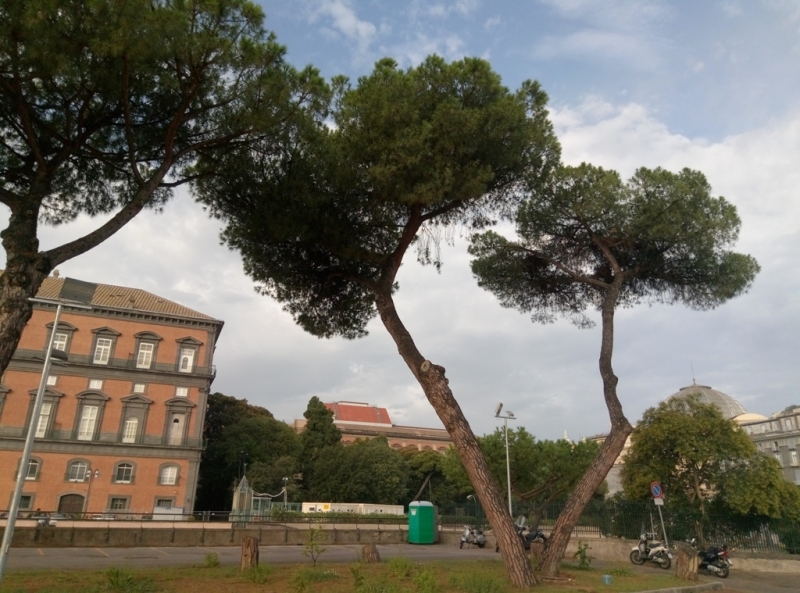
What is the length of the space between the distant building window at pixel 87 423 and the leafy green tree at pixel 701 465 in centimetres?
3172

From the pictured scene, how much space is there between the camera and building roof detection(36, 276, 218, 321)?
127 ft

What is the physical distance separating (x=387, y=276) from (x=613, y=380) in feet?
16.1

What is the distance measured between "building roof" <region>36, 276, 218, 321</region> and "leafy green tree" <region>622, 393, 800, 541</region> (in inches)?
1198

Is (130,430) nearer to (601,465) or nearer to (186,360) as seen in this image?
(186,360)

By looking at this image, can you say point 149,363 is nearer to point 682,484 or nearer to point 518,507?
point 518,507

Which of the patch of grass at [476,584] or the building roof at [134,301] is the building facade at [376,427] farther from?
the patch of grass at [476,584]

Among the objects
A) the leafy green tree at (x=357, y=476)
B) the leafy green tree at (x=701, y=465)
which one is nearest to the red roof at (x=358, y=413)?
the leafy green tree at (x=357, y=476)

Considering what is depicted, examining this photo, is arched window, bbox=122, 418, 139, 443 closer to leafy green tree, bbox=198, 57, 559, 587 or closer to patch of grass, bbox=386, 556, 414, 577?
leafy green tree, bbox=198, 57, 559, 587

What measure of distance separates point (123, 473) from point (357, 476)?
623 inches

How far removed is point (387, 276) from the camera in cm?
1136

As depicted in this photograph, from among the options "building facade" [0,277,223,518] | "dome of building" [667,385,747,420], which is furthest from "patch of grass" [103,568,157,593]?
"dome of building" [667,385,747,420]

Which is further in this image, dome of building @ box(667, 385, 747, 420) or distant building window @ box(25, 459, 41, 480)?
dome of building @ box(667, 385, 747, 420)

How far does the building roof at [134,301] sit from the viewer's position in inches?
1519

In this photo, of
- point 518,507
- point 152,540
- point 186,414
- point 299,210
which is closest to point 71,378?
point 186,414
